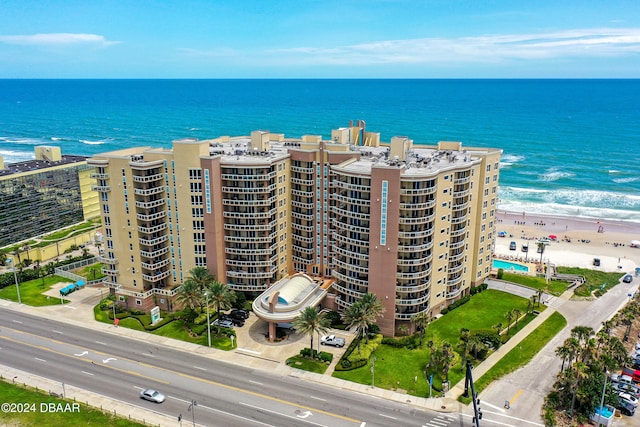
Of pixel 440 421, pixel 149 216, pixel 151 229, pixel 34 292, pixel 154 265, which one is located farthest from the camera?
pixel 34 292

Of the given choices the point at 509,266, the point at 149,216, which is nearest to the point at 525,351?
the point at 509,266

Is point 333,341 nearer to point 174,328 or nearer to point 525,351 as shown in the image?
point 174,328

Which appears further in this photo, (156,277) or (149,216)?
(156,277)

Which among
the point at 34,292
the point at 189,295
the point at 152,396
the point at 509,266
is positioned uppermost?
the point at 189,295

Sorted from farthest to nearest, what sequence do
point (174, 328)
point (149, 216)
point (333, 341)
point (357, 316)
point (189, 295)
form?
1. point (149, 216)
2. point (174, 328)
3. point (189, 295)
4. point (333, 341)
5. point (357, 316)

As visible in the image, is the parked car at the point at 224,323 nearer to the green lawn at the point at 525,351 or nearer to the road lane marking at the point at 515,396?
the green lawn at the point at 525,351

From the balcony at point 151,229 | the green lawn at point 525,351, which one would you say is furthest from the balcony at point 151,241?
the green lawn at point 525,351

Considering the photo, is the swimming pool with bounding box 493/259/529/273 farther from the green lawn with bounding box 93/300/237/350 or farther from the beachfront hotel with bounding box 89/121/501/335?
the green lawn with bounding box 93/300/237/350

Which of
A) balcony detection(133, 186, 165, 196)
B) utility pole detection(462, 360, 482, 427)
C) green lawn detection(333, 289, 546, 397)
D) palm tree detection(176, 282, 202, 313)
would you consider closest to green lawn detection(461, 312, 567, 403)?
utility pole detection(462, 360, 482, 427)
